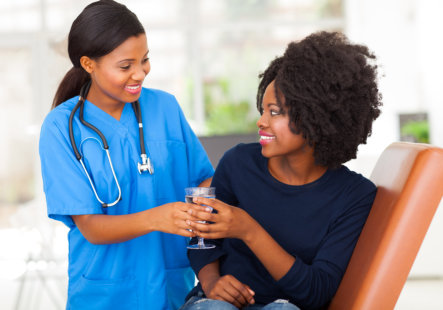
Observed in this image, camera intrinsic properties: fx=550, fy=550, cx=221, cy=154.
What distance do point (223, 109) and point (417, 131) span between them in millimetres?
3962

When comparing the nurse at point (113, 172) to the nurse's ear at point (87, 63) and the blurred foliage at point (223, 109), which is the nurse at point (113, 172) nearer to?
the nurse's ear at point (87, 63)

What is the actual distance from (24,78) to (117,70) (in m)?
6.36

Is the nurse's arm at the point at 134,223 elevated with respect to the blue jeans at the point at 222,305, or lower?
elevated

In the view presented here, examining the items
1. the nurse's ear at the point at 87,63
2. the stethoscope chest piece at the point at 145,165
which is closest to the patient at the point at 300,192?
the stethoscope chest piece at the point at 145,165

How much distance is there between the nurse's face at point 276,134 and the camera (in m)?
1.50

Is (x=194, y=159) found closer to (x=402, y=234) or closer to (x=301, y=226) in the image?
(x=301, y=226)

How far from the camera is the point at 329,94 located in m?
1.45

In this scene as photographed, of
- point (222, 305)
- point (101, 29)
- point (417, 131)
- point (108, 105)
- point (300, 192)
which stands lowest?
point (417, 131)

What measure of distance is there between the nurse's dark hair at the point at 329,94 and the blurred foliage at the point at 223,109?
264 inches

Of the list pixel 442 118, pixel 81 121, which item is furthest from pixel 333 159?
pixel 442 118

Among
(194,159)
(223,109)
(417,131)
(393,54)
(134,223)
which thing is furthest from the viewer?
(223,109)

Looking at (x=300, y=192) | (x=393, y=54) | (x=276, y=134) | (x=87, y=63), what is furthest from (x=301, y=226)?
(x=393, y=54)

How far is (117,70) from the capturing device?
160 centimetres

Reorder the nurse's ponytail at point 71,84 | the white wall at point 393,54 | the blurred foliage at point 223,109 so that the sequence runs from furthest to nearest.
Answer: the blurred foliage at point 223,109 → the white wall at point 393,54 → the nurse's ponytail at point 71,84
